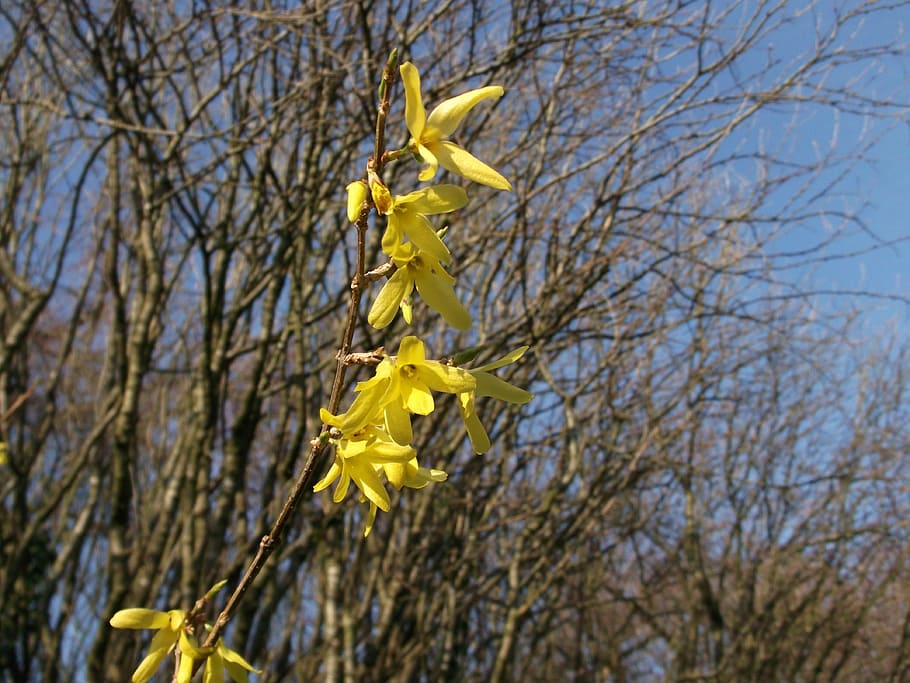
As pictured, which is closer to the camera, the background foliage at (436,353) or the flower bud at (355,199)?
the flower bud at (355,199)

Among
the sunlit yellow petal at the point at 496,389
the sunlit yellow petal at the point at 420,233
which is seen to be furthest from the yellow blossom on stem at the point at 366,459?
the sunlit yellow petal at the point at 420,233

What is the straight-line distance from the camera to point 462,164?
2.88 feet

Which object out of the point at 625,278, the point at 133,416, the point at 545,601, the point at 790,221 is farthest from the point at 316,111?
the point at 545,601

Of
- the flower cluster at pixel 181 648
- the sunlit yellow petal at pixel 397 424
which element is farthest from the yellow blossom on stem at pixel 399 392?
the flower cluster at pixel 181 648

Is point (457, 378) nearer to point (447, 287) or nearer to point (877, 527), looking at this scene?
point (447, 287)

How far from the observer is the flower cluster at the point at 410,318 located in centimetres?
82

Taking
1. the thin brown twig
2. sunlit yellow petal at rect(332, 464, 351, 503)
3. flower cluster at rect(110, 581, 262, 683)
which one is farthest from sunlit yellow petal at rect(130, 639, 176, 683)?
sunlit yellow petal at rect(332, 464, 351, 503)

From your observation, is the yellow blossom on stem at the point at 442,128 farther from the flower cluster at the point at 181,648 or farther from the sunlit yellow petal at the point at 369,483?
the flower cluster at the point at 181,648

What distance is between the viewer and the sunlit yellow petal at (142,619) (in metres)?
0.98

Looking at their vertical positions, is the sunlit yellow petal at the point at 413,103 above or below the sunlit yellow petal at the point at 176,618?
above

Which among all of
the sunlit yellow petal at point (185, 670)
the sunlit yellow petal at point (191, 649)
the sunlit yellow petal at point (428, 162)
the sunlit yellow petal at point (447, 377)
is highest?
the sunlit yellow petal at point (428, 162)

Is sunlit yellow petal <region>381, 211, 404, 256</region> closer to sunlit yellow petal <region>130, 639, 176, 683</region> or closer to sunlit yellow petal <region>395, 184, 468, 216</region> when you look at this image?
sunlit yellow petal <region>395, 184, 468, 216</region>

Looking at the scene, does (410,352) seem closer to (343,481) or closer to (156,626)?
(343,481)

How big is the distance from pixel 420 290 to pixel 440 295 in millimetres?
26
